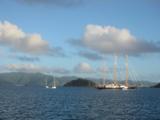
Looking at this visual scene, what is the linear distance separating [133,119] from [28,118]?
24.5 metres

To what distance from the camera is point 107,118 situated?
80.4m

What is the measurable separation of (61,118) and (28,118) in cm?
766

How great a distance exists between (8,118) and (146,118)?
32.7m

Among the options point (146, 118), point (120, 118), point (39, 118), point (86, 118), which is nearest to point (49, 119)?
point (39, 118)

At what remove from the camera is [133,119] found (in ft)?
263

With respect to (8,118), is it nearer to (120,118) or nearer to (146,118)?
(120,118)

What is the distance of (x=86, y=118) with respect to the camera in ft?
264

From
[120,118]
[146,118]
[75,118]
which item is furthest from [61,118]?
[146,118]

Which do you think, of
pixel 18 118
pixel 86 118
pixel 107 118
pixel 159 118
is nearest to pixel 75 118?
pixel 86 118

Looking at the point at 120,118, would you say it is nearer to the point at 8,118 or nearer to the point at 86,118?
the point at 86,118

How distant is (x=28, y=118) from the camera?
79.5 m

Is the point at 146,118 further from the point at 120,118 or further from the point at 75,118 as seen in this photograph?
the point at 75,118

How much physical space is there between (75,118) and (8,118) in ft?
51.2

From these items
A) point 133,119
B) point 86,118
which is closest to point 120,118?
point 133,119
